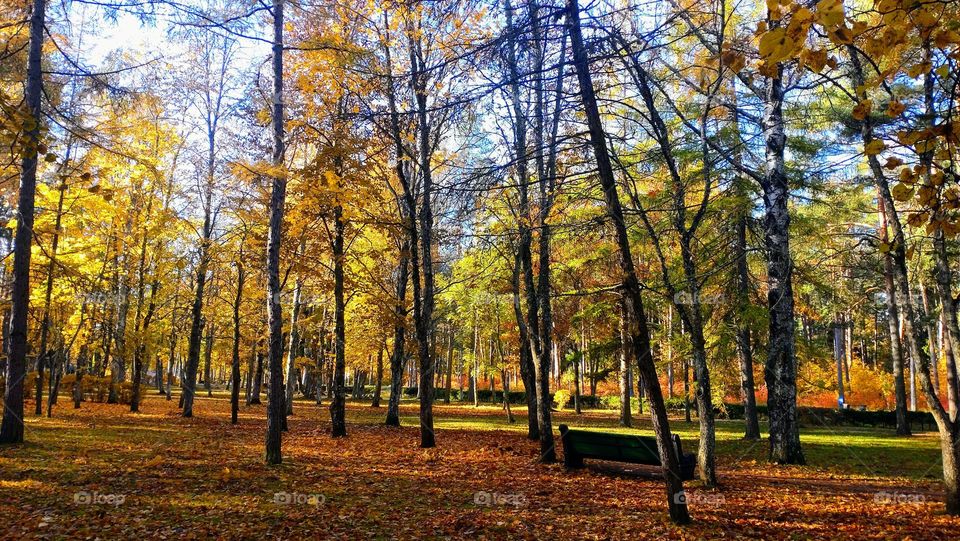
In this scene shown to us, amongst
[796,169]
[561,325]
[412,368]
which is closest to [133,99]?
[796,169]

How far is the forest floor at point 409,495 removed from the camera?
5570 mm

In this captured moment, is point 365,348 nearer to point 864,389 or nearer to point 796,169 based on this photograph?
point 796,169

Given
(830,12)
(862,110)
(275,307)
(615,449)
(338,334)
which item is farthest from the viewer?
(338,334)

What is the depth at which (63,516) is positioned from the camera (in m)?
5.55

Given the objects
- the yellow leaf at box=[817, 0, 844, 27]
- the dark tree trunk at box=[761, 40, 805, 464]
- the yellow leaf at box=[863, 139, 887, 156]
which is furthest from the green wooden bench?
the yellow leaf at box=[817, 0, 844, 27]

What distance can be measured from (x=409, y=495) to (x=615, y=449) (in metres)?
3.62

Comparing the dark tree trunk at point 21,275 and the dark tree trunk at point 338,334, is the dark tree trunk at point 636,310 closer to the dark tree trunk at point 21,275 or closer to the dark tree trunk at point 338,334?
the dark tree trunk at point 338,334

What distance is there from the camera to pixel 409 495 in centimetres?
718

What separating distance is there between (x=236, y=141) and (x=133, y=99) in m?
9.19

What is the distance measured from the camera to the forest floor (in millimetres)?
5570

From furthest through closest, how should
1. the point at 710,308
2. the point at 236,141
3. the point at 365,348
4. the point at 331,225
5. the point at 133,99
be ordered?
the point at 365,348 < the point at 236,141 < the point at 331,225 < the point at 710,308 < the point at 133,99

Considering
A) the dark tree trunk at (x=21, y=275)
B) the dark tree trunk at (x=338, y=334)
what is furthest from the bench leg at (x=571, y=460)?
the dark tree trunk at (x=21, y=275)

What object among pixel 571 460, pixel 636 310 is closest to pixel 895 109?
pixel 636 310

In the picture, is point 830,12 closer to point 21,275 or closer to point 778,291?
point 778,291
